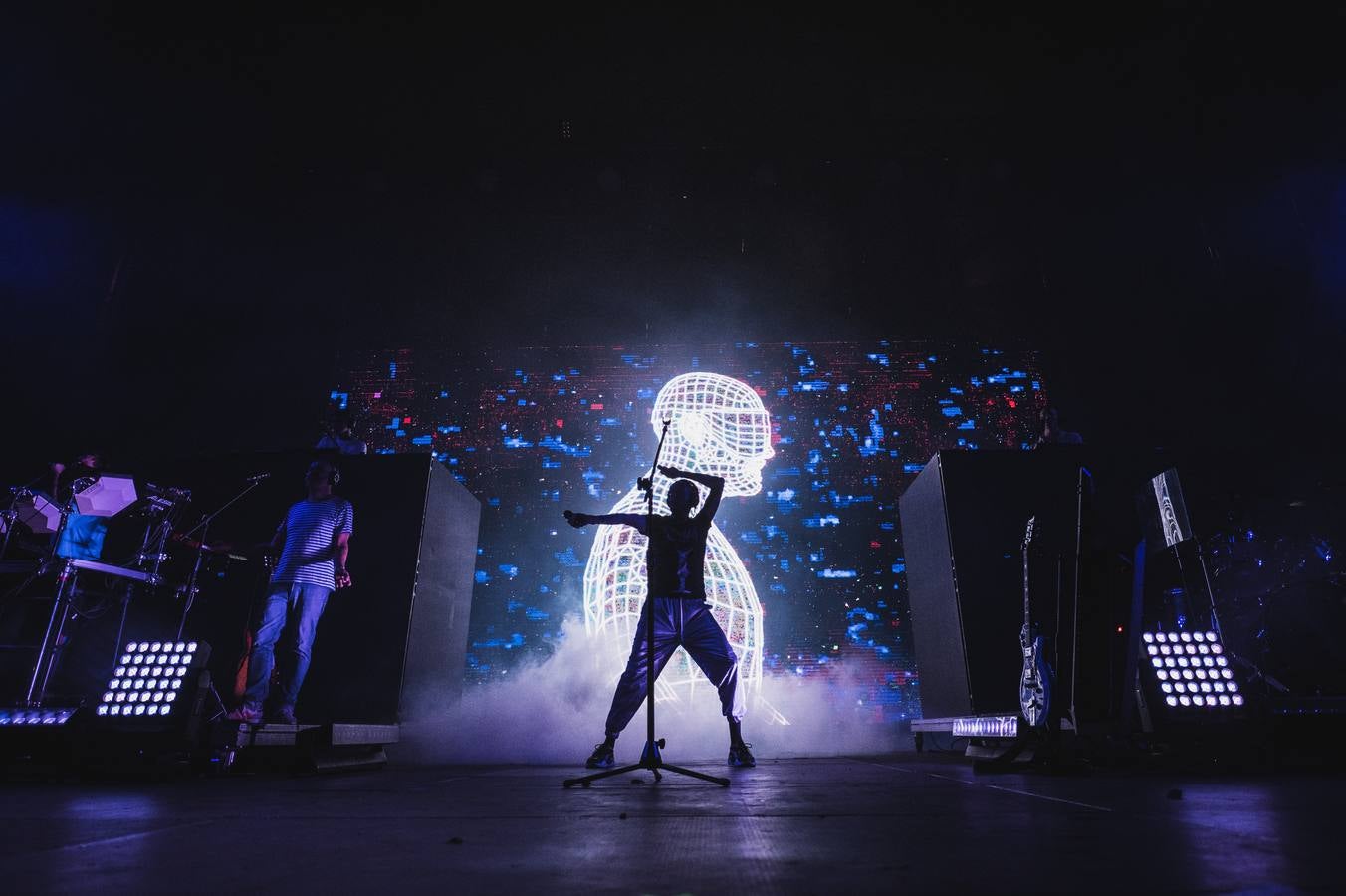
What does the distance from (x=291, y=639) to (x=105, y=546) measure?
6.84 ft

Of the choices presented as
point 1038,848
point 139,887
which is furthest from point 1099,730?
point 139,887

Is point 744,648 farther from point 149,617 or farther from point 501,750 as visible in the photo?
point 149,617

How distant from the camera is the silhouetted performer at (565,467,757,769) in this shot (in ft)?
13.0

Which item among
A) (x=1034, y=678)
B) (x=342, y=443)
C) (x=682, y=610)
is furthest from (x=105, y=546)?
(x=1034, y=678)

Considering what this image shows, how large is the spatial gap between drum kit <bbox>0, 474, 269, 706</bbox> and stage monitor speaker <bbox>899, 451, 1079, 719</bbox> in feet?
16.3

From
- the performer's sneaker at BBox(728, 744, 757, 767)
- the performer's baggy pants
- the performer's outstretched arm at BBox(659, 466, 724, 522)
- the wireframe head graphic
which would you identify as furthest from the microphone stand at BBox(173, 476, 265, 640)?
the wireframe head graphic

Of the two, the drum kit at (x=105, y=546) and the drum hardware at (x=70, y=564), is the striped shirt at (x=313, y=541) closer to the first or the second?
the drum kit at (x=105, y=546)

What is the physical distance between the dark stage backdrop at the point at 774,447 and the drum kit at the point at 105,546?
11.2 ft

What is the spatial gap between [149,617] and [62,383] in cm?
307

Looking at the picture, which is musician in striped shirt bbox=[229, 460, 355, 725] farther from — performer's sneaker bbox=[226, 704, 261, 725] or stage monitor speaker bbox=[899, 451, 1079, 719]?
stage monitor speaker bbox=[899, 451, 1079, 719]

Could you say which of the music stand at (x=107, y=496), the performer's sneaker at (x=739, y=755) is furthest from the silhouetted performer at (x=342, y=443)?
the performer's sneaker at (x=739, y=755)

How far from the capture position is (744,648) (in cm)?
733

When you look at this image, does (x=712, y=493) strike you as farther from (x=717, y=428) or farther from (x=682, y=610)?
(x=717, y=428)

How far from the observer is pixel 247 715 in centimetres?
382
